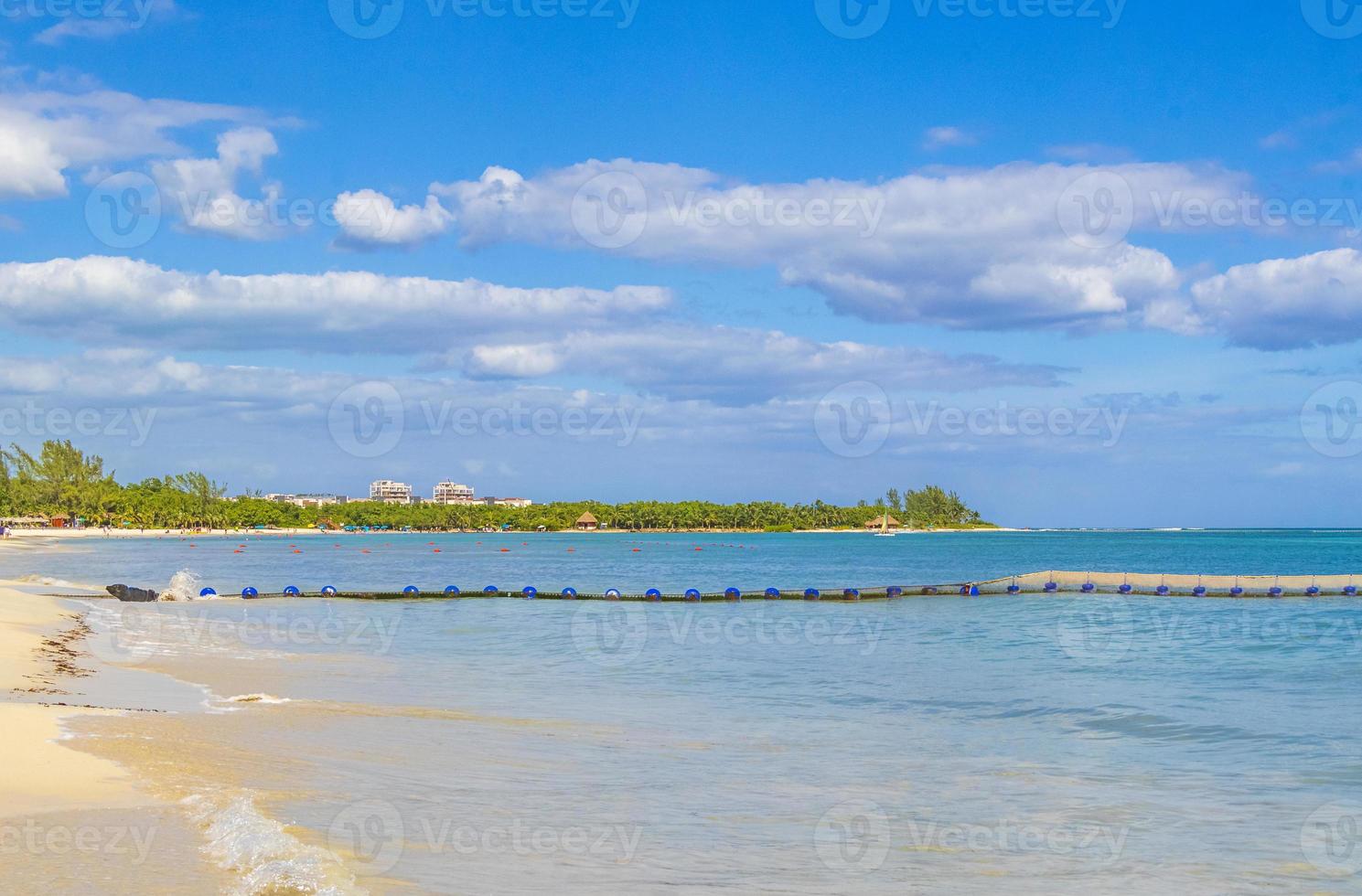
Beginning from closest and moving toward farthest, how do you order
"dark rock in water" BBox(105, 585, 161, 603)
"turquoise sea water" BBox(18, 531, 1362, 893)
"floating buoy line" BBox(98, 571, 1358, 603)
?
"turquoise sea water" BBox(18, 531, 1362, 893) → "dark rock in water" BBox(105, 585, 161, 603) → "floating buoy line" BBox(98, 571, 1358, 603)

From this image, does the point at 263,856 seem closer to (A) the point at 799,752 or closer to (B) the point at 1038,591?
(A) the point at 799,752

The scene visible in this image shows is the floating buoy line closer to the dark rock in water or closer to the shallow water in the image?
the dark rock in water

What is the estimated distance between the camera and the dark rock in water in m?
49.8

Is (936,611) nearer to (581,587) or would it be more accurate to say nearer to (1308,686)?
(1308,686)

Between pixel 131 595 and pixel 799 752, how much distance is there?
42.8m

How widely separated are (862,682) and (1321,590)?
1672 inches

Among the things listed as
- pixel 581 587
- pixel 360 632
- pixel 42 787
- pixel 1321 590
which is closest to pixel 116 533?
pixel 581 587

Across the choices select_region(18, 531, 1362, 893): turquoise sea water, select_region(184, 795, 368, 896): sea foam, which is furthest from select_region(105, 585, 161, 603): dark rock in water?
select_region(184, 795, 368, 896): sea foam

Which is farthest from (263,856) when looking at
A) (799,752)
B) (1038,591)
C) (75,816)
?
(1038,591)

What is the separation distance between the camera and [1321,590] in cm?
5703

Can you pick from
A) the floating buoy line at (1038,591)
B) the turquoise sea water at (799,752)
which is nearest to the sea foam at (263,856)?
the turquoise sea water at (799,752)

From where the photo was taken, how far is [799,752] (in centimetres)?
1761

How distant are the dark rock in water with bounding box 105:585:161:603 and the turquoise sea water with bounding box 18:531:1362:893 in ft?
27.3

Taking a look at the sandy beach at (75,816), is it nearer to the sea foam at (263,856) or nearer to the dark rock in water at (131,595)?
the sea foam at (263,856)
